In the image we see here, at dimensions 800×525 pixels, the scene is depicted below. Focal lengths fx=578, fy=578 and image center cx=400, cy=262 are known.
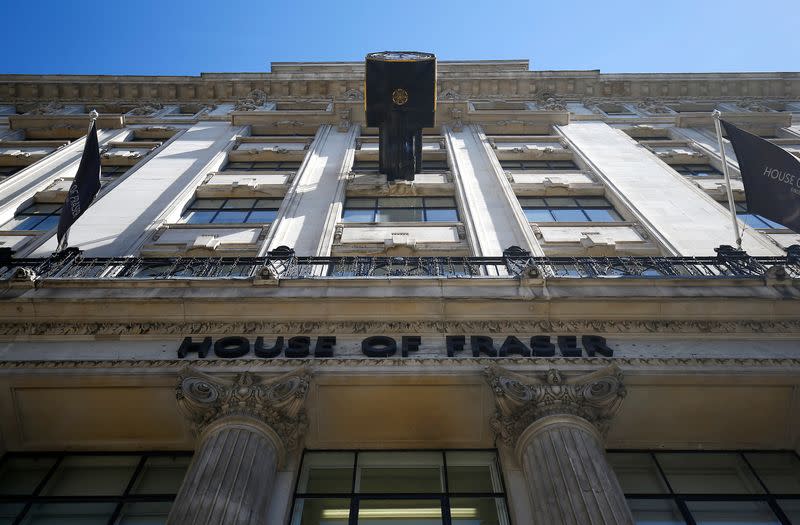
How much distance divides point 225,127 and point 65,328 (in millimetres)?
20021

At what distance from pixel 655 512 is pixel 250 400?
6.59 meters

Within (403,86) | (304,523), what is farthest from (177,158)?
(304,523)

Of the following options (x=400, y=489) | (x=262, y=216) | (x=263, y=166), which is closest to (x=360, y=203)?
(x=262, y=216)

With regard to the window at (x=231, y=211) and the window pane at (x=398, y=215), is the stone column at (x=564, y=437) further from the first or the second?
the window at (x=231, y=211)

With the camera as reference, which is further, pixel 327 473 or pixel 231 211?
pixel 231 211

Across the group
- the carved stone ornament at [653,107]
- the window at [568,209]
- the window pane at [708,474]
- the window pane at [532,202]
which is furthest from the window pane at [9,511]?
the carved stone ornament at [653,107]

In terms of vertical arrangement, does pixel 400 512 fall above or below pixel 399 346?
below

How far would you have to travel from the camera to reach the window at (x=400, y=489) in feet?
29.1

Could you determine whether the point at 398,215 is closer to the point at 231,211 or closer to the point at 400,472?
the point at 231,211

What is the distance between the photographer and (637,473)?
9766 mm

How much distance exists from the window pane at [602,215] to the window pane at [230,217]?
11.3 meters

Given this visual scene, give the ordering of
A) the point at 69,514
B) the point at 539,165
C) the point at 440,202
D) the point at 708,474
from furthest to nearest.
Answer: the point at 539,165, the point at 440,202, the point at 708,474, the point at 69,514

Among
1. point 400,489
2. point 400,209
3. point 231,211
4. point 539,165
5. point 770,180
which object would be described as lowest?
point 400,489

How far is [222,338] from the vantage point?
34.9ft
